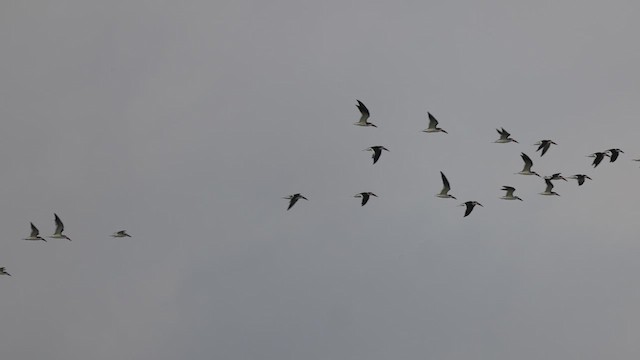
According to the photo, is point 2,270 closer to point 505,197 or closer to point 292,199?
point 292,199

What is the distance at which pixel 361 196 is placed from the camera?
112062mm

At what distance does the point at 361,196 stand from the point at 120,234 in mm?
18400

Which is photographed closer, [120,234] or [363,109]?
[363,109]

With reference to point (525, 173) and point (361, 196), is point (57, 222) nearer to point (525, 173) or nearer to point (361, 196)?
point (361, 196)

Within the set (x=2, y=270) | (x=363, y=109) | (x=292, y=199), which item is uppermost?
(x=363, y=109)

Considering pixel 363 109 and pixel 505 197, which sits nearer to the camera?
pixel 363 109

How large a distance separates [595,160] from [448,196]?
1057 cm

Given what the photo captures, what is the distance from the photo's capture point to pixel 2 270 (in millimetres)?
113000

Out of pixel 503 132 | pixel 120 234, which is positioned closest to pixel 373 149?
pixel 503 132

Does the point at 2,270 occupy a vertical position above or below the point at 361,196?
below

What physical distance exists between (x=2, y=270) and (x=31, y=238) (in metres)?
3.38

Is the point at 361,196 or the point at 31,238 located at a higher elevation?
the point at 361,196

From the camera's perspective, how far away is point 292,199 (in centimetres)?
11281

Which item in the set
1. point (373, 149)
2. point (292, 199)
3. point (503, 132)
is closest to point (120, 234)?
point (292, 199)
